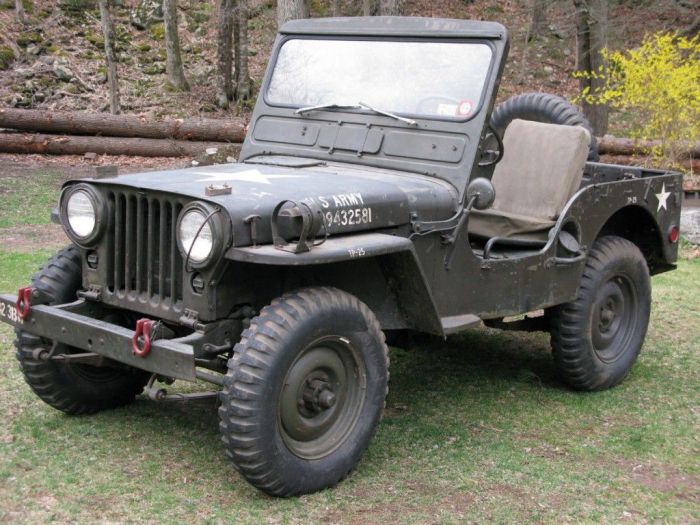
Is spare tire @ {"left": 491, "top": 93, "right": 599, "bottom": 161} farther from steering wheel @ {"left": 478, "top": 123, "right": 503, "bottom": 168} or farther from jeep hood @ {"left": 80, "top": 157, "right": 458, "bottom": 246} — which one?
jeep hood @ {"left": 80, "top": 157, "right": 458, "bottom": 246}

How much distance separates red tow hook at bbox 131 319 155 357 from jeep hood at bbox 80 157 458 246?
1.71ft

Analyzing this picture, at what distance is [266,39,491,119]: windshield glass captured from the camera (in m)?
5.18

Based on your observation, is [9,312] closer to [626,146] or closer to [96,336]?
[96,336]

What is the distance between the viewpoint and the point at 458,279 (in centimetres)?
495

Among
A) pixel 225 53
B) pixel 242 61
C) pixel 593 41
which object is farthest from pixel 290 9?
pixel 242 61

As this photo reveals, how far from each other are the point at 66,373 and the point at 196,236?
1.38 meters

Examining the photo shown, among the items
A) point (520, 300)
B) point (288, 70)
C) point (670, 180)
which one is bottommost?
point (520, 300)

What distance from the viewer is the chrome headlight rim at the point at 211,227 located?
390cm

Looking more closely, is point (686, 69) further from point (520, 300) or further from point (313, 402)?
point (313, 402)

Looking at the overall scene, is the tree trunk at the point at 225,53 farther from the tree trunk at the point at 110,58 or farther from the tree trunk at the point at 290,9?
the tree trunk at the point at 290,9

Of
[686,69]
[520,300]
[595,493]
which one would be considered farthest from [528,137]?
[686,69]

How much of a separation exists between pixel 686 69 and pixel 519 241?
717 centimetres

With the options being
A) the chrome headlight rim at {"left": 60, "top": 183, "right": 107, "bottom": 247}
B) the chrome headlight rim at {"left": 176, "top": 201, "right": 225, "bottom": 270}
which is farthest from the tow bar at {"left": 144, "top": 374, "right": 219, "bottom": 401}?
the chrome headlight rim at {"left": 60, "top": 183, "right": 107, "bottom": 247}

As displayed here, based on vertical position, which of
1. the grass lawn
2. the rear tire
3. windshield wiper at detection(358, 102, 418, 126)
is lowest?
the grass lawn
